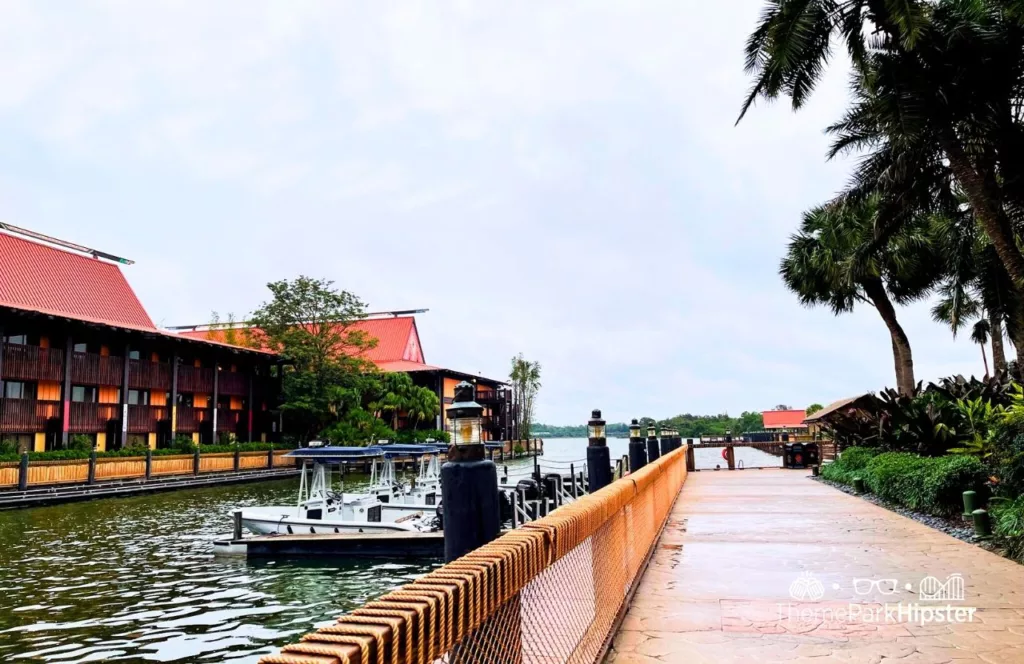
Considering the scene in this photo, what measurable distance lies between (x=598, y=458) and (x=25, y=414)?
108ft

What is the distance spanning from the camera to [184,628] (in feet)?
38.6

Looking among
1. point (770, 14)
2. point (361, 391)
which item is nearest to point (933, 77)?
point (770, 14)

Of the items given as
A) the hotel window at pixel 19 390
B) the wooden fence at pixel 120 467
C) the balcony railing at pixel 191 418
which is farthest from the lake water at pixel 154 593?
the balcony railing at pixel 191 418

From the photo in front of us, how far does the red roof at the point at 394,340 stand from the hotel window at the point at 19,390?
3225 centimetres

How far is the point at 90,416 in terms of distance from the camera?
38.4 m

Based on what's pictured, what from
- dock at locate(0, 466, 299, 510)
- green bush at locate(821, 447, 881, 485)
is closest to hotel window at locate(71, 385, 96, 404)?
dock at locate(0, 466, 299, 510)

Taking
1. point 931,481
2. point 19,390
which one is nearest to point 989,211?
point 931,481

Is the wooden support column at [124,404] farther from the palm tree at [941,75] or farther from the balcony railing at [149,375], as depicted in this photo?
the palm tree at [941,75]

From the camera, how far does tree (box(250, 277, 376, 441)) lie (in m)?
50.2

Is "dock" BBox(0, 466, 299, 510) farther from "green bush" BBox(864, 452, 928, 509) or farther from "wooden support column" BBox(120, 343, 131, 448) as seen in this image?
"green bush" BBox(864, 452, 928, 509)

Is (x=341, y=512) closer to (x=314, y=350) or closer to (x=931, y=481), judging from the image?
(x=931, y=481)

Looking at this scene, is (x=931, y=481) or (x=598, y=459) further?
(x=931, y=481)

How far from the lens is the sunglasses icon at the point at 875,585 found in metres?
7.49

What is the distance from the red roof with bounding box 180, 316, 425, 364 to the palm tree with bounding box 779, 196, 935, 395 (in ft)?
127
